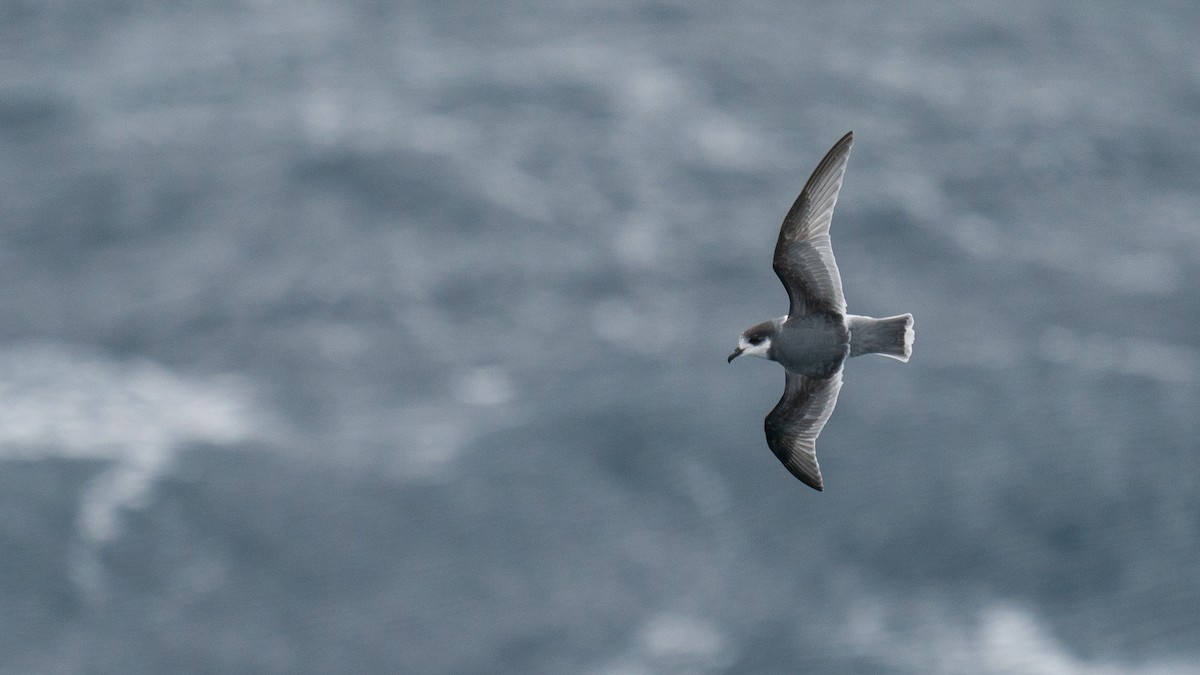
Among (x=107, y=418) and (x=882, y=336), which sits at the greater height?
(x=107, y=418)

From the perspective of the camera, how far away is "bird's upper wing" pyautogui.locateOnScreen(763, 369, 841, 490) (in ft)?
104

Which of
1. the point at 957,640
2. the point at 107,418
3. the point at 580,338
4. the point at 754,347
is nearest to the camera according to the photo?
the point at 754,347

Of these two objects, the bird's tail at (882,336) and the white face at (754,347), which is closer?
the white face at (754,347)

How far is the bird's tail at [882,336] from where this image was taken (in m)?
30.2

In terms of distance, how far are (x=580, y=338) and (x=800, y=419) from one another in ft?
151

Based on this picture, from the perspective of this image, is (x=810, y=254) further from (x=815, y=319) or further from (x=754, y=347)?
(x=754, y=347)

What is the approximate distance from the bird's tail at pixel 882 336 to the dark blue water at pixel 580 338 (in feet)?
125

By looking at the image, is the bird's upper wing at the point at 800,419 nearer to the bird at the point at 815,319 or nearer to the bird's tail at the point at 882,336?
the bird at the point at 815,319

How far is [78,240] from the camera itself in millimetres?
81750

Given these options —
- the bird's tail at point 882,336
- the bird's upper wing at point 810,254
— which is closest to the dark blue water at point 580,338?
the bird's tail at point 882,336

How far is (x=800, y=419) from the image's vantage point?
105ft

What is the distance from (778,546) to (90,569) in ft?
95.2

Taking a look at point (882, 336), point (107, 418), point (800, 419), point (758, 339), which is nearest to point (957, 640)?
point (107, 418)

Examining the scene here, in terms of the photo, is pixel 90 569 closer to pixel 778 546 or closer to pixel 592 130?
pixel 778 546
